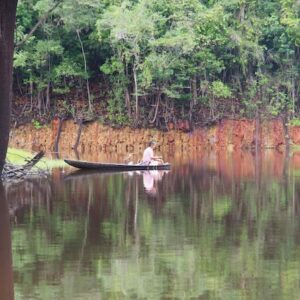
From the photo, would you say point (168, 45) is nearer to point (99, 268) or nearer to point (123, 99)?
point (123, 99)

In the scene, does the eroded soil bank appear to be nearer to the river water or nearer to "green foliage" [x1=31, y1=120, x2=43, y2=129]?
"green foliage" [x1=31, y1=120, x2=43, y2=129]

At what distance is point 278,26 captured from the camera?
1917 inches

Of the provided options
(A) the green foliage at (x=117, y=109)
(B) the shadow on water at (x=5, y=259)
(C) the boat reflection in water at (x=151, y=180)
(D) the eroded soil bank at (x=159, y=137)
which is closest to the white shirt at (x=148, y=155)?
(C) the boat reflection in water at (x=151, y=180)

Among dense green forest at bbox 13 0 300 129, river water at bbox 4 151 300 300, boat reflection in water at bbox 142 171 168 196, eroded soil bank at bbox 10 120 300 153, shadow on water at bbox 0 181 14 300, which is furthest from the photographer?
eroded soil bank at bbox 10 120 300 153

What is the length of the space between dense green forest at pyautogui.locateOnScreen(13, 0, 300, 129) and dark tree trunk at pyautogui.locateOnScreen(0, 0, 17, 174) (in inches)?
1242

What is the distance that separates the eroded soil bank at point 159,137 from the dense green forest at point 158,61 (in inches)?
26.3

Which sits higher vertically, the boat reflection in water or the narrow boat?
the narrow boat

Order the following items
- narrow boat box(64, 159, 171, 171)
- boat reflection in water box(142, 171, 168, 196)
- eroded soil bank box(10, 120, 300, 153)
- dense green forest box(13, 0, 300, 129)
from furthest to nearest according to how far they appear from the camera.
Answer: eroded soil bank box(10, 120, 300, 153), dense green forest box(13, 0, 300, 129), narrow boat box(64, 159, 171, 171), boat reflection in water box(142, 171, 168, 196)

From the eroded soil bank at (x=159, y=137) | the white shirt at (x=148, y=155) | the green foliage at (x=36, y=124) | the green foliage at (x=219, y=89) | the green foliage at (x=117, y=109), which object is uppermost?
the green foliage at (x=219, y=89)

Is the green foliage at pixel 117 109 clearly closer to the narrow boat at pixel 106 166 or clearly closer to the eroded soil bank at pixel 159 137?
the eroded soil bank at pixel 159 137

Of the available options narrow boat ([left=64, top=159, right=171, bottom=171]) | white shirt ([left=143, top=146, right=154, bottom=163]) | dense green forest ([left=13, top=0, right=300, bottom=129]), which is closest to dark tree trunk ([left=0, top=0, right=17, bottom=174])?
narrow boat ([left=64, top=159, right=171, bottom=171])

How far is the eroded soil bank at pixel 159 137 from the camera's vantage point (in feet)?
147

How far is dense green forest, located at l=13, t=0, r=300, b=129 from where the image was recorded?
4253cm

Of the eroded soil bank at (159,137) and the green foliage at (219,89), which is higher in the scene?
the green foliage at (219,89)
